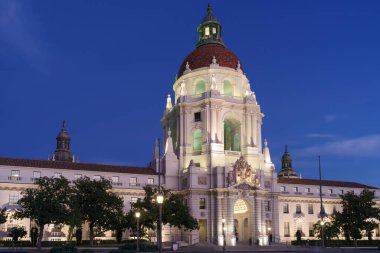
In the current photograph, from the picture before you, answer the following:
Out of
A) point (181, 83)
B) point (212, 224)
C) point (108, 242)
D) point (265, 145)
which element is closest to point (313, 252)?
point (212, 224)

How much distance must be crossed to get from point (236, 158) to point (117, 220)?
32.3 metres

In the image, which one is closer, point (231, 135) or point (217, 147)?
point (217, 147)

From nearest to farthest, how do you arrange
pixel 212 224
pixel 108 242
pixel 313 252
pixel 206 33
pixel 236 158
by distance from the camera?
1. pixel 313 252
2. pixel 108 242
3. pixel 212 224
4. pixel 236 158
5. pixel 206 33

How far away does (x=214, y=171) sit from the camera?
316 feet

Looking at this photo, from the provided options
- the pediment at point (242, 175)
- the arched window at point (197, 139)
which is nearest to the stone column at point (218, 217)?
the pediment at point (242, 175)

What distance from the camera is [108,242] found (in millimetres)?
85188

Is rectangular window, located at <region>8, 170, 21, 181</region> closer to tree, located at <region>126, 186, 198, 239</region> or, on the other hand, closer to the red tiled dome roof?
tree, located at <region>126, 186, 198, 239</region>

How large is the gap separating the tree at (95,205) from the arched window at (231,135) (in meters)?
36.7

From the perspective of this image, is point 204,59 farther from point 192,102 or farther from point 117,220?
point 117,220

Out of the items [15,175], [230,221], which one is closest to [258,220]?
[230,221]

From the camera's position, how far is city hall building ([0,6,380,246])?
91625 mm

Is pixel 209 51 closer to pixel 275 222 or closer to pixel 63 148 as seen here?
pixel 275 222

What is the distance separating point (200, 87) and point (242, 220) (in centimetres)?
2934

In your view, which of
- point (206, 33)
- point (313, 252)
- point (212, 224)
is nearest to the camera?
point (313, 252)
